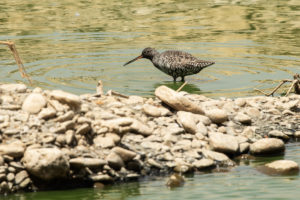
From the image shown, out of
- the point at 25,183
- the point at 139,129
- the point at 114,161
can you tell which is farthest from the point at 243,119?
the point at 25,183

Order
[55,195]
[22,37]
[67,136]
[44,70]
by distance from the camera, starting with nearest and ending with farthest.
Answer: [55,195]
[67,136]
[44,70]
[22,37]

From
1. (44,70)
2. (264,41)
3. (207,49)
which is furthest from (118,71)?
(264,41)

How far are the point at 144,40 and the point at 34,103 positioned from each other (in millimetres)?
11153

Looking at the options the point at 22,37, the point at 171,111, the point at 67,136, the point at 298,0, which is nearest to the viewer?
the point at 67,136

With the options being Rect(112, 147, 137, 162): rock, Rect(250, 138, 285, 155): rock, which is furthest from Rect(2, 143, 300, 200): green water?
Rect(250, 138, 285, 155): rock

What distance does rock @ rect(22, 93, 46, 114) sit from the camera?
31.4 ft

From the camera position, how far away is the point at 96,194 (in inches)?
334

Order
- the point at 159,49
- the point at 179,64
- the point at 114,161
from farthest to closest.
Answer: the point at 159,49 < the point at 179,64 < the point at 114,161

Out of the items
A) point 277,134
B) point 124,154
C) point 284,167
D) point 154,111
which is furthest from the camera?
point 277,134

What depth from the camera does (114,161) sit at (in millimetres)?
8938

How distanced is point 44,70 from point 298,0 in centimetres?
1583

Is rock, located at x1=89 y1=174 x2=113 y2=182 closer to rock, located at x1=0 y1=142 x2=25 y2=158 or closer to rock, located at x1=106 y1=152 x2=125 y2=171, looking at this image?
rock, located at x1=106 y1=152 x2=125 y2=171

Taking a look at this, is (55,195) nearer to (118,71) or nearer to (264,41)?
(118,71)

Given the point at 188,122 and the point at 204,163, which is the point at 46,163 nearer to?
the point at 204,163
